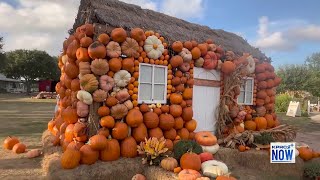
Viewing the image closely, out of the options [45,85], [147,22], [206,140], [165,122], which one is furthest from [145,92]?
[45,85]

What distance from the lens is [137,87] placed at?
25.7 ft

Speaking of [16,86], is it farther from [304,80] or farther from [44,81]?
[304,80]

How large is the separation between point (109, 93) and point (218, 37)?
586 cm

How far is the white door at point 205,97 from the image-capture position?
9.45m

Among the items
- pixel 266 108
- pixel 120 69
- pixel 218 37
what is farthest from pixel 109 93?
pixel 266 108

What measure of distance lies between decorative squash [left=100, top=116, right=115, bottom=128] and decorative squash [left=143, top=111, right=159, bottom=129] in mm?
977

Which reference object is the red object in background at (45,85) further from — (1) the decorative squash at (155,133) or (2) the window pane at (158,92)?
(1) the decorative squash at (155,133)

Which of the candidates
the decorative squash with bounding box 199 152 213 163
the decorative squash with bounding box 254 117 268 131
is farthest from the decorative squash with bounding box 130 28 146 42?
the decorative squash with bounding box 254 117 268 131

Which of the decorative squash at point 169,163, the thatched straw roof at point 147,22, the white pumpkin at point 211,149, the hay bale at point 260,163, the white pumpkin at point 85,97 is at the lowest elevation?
the hay bale at point 260,163

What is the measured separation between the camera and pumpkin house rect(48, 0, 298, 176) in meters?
7.22

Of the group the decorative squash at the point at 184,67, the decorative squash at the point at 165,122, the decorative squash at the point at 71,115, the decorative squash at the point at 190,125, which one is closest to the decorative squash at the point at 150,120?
the decorative squash at the point at 165,122

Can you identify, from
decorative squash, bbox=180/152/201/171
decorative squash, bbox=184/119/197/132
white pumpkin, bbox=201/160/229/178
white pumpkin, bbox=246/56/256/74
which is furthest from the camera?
white pumpkin, bbox=246/56/256/74

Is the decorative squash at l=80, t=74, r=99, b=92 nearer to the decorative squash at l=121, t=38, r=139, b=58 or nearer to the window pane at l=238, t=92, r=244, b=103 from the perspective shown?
the decorative squash at l=121, t=38, r=139, b=58

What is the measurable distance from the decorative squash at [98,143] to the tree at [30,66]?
54.0 m
